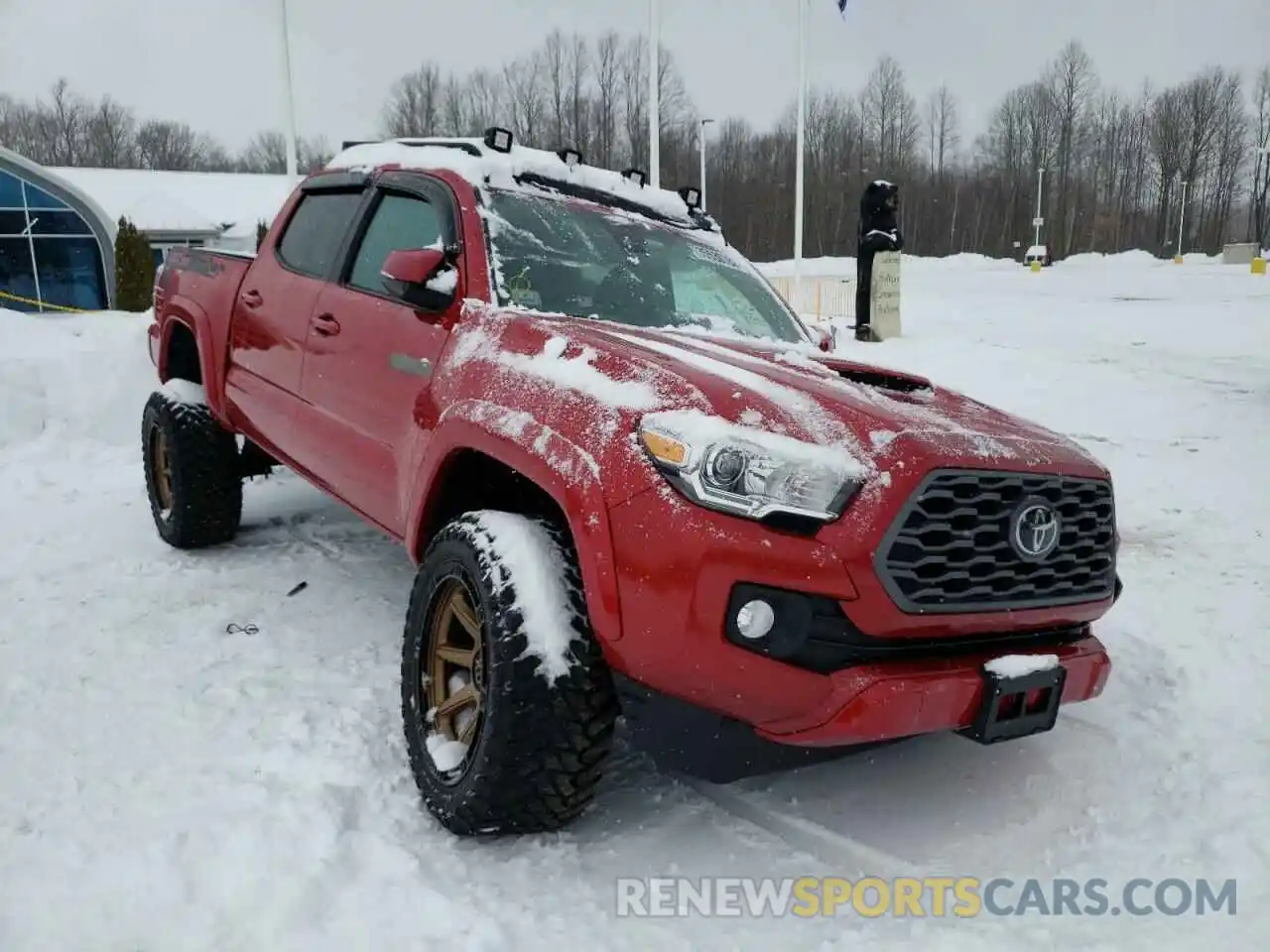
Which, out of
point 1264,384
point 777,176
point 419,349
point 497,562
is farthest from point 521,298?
point 777,176

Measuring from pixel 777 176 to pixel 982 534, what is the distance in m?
69.7

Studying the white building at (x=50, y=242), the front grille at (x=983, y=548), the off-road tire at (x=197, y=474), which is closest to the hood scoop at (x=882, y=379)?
the front grille at (x=983, y=548)

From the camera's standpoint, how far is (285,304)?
164 inches

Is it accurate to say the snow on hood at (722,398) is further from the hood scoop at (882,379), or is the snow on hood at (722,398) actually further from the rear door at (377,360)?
the rear door at (377,360)

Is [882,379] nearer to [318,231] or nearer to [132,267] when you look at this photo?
[318,231]

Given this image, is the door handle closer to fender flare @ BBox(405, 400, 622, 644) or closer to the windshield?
the windshield

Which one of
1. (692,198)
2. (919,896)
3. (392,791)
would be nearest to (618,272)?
(692,198)

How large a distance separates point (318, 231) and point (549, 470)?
2.38m

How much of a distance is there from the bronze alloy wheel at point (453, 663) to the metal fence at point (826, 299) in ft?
68.2

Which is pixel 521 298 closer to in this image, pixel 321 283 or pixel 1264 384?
pixel 321 283

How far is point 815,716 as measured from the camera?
220 centimetres

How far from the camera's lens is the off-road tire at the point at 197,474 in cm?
481

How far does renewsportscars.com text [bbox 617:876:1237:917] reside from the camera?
241 centimetres

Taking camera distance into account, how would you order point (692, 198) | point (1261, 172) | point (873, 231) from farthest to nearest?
point (1261, 172) → point (873, 231) → point (692, 198)
